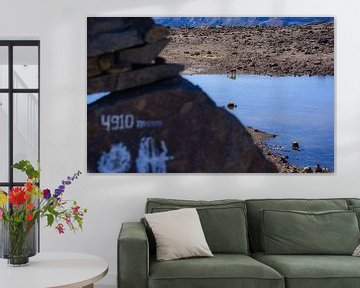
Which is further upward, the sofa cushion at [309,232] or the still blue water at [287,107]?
the still blue water at [287,107]

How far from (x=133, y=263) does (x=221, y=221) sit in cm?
92

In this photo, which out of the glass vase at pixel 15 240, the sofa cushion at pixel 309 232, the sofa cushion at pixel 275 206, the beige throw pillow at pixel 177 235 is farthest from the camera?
the sofa cushion at pixel 275 206

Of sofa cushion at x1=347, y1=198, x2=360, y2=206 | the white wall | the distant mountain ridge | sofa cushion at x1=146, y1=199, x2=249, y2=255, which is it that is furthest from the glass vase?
sofa cushion at x1=347, y1=198, x2=360, y2=206

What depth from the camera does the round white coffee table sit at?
3264 millimetres

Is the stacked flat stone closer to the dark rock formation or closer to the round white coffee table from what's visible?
the dark rock formation

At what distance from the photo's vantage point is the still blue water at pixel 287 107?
5047mm

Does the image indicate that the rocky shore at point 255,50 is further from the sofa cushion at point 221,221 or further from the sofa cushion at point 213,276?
the sofa cushion at point 213,276

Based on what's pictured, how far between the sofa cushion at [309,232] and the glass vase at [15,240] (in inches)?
71.4

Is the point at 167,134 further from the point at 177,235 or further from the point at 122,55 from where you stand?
the point at 177,235

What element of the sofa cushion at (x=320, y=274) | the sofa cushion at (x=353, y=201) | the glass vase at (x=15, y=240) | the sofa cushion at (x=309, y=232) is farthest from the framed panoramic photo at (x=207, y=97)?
the glass vase at (x=15, y=240)

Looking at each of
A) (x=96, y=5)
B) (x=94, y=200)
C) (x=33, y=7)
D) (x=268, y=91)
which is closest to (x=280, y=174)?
(x=268, y=91)

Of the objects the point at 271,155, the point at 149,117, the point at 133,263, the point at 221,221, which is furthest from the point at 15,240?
the point at 271,155

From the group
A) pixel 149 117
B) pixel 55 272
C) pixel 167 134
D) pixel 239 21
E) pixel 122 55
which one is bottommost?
pixel 55 272

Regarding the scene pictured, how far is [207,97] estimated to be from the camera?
5.04 metres
